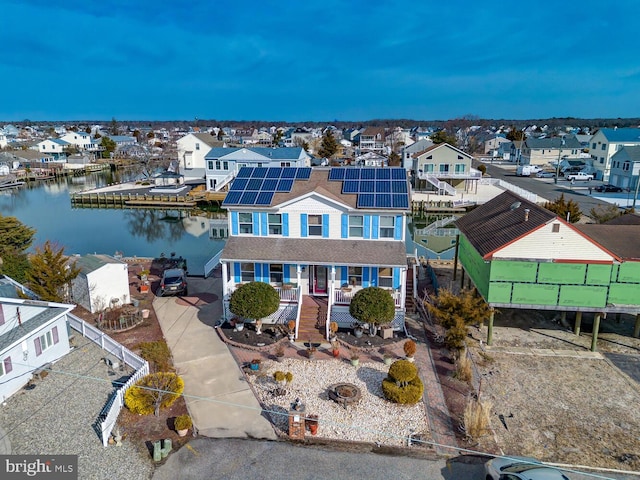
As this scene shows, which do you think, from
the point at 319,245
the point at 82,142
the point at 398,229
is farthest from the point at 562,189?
the point at 82,142

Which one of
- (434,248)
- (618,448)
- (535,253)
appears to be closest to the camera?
(618,448)

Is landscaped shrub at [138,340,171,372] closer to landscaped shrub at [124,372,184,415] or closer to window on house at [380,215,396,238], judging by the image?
landscaped shrub at [124,372,184,415]

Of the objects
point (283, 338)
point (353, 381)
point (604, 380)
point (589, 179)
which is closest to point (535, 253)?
point (604, 380)

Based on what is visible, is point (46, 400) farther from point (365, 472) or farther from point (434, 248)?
point (434, 248)

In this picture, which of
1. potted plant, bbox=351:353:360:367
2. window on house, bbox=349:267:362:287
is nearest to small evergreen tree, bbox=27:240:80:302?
window on house, bbox=349:267:362:287

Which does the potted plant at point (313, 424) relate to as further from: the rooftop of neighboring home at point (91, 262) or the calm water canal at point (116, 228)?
the calm water canal at point (116, 228)

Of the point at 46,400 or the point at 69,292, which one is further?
the point at 69,292

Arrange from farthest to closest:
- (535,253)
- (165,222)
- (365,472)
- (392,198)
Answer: (165,222) → (392,198) → (535,253) → (365,472)

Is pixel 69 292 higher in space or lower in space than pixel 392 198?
lower
